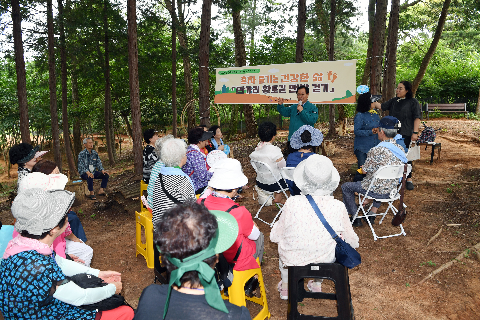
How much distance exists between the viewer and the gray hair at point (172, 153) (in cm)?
324

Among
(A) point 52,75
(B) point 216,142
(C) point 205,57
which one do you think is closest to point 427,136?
(B) point 216,142

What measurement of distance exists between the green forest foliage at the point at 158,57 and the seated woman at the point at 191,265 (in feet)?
26.8

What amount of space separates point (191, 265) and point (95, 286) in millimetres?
1157

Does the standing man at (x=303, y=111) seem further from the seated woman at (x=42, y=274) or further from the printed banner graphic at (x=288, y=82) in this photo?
the seated woman at (x=42, y=274)

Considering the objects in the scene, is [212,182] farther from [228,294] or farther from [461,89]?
[461,89]

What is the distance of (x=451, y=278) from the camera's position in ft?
11.2

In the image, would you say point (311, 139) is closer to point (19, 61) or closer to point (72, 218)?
point (72, 218)

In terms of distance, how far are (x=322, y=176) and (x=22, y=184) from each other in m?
2.58

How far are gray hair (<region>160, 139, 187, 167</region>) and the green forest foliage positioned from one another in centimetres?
620

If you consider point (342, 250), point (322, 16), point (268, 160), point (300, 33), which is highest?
point (322, 16)

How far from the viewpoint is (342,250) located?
263cm

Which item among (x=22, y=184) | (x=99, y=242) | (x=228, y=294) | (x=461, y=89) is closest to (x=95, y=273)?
(x=228, y=294)

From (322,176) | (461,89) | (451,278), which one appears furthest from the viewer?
(461,89)

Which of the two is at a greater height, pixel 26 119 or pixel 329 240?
pixel 26 119
